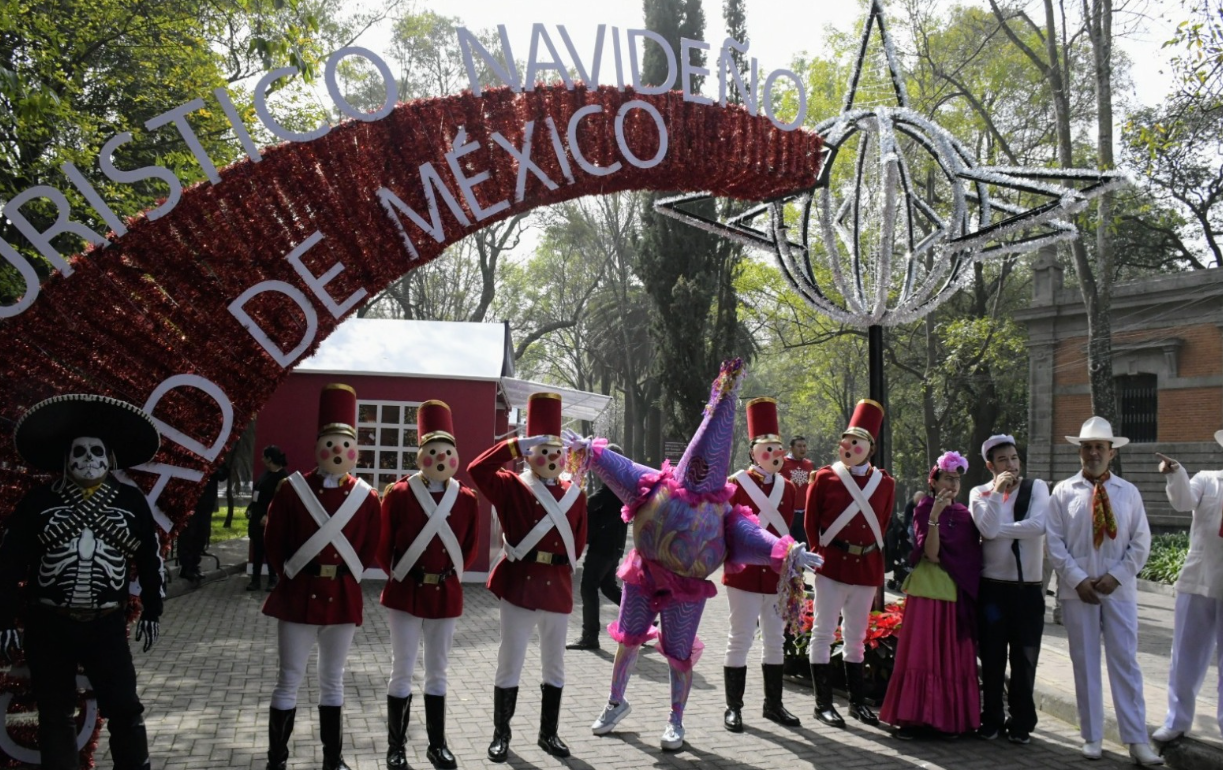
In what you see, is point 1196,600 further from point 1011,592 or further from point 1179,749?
point 1011,592

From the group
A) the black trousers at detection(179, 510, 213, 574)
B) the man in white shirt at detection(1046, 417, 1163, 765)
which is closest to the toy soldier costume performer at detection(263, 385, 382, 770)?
the man in white shirt at detection(1046, 417, 1163, 765)

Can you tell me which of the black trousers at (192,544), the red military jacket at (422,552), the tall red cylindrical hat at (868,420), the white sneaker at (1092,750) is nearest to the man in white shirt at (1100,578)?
the white sneaker at (1092,750)

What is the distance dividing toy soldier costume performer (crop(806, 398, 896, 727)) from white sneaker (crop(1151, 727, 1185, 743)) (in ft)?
5.42

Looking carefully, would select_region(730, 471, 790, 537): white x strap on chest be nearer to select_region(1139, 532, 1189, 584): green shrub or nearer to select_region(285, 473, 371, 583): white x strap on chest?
select_region(285, 473, 371, 583): white x strap on chest

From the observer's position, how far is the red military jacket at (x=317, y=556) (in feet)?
16.4

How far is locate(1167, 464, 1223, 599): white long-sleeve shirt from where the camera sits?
581 cm

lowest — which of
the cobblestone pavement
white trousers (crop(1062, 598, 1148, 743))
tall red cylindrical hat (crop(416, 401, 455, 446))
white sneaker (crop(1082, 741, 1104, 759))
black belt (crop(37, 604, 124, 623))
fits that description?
the cobblestone pavement

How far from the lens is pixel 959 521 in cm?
638

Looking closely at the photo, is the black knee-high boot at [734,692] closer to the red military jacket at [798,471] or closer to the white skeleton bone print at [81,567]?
the white skeleton bone print at [81,567]

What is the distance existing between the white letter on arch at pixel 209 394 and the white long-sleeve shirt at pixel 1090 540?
16.0 feet

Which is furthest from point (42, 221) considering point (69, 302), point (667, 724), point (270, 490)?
point (667, 724)

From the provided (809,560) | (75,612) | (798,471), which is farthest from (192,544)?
(809,560)

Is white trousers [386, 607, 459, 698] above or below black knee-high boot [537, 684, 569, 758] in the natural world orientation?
above

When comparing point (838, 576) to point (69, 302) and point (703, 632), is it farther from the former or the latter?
point (69, 302)
